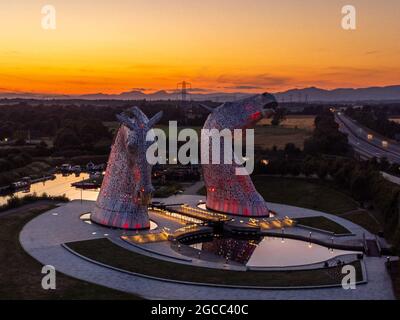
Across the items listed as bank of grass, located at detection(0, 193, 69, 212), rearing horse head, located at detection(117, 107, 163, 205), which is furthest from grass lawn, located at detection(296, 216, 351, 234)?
bank of grass, located at detection(0, 193, 69, 212)

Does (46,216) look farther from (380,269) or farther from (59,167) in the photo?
(59,167)

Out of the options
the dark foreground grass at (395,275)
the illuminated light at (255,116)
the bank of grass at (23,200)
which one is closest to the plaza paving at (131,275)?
the dark foreground grass at (395,275)

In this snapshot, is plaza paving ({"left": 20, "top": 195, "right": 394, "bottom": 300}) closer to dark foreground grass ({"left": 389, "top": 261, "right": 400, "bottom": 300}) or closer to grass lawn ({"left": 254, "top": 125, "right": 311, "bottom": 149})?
dark foreground grass ({"left": 389, "top": 261, "right": 400, "bottom": 300})

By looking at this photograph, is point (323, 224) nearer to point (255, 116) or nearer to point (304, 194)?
point (255, 116)

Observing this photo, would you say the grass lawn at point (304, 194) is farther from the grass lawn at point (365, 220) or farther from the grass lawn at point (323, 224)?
the grass lawn at point (323, 224)
